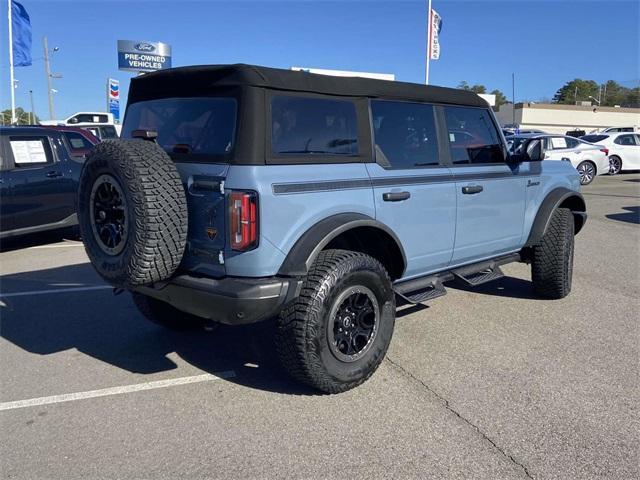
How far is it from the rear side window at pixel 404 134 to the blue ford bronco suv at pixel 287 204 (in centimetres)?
1

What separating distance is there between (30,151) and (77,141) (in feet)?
4.49

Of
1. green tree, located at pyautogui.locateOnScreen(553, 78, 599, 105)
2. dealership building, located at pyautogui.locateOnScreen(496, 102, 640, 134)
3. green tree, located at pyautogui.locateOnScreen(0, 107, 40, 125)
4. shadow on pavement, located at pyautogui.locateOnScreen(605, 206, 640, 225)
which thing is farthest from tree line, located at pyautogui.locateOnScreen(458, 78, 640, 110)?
shadow on pavement, located at pyautogui.locateOnScreen(605, 206, 640, 225)

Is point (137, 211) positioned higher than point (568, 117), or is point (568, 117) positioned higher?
point (568, 117)

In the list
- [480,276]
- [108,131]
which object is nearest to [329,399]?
[480,276]

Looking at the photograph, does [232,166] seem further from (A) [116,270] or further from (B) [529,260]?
(B) [529,260]

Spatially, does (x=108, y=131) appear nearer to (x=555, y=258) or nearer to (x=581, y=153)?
(x=581, y=153)

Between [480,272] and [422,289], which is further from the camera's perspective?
[480,272]

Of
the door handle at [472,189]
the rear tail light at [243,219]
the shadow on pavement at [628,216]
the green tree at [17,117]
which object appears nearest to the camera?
the rear tail light at [243,219]

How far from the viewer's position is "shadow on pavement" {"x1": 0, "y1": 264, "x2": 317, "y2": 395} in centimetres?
394

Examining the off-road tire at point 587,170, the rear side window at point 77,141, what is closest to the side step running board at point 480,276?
the rear side window at point 77,141

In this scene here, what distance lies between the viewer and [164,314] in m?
4.46

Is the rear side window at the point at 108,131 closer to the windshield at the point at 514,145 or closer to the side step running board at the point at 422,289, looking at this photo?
the windshield at the point at 514,145

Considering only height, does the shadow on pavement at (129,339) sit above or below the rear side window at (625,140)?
below

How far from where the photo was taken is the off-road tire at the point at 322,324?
3.22 metres
